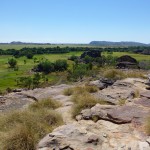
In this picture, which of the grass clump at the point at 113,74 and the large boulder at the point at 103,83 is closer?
the large boulder at the point at 103,83

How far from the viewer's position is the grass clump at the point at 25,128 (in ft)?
27.4

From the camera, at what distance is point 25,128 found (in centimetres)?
879

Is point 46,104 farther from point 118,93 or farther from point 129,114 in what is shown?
point 129,114

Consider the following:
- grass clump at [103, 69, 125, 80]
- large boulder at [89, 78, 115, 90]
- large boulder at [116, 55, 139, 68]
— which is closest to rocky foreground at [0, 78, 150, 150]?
large boulder at [89, 78, 115, 90]

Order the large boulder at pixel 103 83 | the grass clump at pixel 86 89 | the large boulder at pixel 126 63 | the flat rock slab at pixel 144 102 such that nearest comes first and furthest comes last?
1. the flat rock slab at pixel 144 102
2. the grass clump at pixel 86 89
3. the large boulder at pixel 103 83
4. the large boulder at pixel 126 63

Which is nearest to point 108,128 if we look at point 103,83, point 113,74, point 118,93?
point 118,93

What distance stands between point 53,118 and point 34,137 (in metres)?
2.15

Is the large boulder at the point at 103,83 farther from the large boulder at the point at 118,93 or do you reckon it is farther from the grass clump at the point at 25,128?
the grass clump at the point at 25,128

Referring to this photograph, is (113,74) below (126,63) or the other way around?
the other way around

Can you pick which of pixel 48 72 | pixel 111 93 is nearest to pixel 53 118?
pixel 111 93

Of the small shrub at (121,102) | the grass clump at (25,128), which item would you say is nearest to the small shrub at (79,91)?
the small shrub at (121,102)

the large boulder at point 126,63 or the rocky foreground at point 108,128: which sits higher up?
the rocky foreground at point 108,128

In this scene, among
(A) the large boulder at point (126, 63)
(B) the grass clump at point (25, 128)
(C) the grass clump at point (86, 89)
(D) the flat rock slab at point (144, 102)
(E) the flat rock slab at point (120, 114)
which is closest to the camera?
(B) the grass clump at point (25, 128)

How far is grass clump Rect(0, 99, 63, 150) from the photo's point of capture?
Answer: 836 cm
